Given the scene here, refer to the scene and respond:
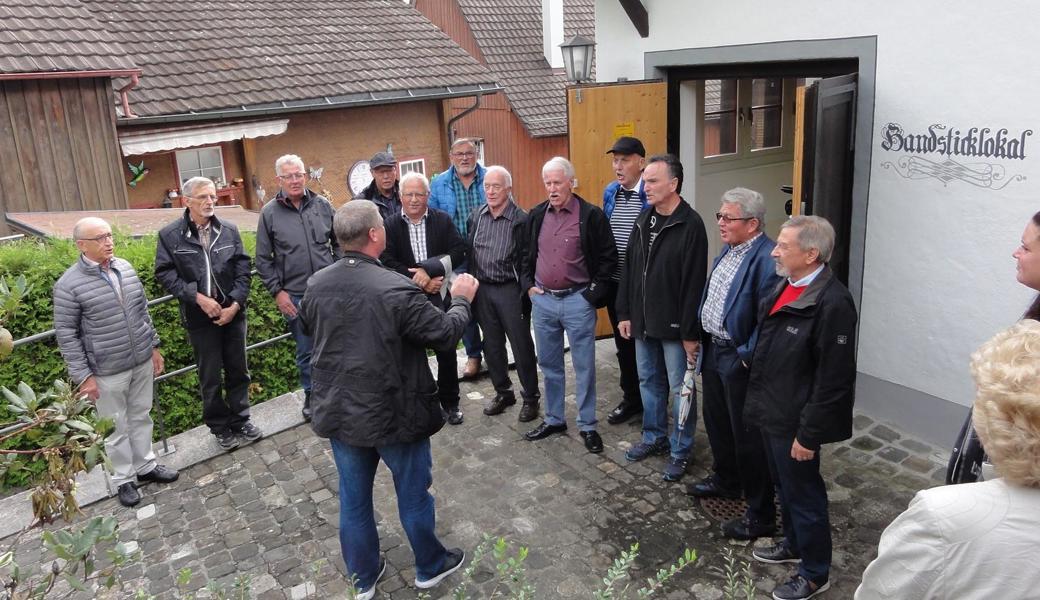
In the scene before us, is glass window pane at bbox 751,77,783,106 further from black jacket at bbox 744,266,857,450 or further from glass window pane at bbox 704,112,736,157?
black jacket at bbox 744,266,857,450

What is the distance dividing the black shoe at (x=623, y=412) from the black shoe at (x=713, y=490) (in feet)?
3.65

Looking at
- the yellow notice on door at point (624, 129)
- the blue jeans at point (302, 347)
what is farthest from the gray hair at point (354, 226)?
the yellow notice on door at point (624, 129)

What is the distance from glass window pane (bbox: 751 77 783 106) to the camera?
870 cm

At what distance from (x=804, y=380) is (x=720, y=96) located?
5389 mm

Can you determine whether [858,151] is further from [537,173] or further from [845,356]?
[537,173]

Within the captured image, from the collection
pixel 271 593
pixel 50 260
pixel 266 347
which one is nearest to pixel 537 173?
pixel 266 347

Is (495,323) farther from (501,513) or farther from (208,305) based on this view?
(208,305)

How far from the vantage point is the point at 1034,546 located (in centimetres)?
174

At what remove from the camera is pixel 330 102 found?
504 inches

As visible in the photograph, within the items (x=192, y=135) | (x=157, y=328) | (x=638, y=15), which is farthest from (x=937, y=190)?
(x=192, y=135)

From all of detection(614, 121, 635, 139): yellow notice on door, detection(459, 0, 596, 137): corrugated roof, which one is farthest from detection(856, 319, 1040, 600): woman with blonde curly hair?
detection(459, 0, 596, 137): corrugated roof

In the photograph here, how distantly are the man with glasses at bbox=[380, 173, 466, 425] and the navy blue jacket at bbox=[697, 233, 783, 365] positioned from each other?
82.2 inches

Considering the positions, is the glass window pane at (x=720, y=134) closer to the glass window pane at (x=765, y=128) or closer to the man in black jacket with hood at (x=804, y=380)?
the glass window pane at (x=765, y=128)

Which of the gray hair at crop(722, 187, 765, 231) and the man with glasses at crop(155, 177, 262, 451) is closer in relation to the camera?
the gray hair at crop(722, 187, 765, 231)
